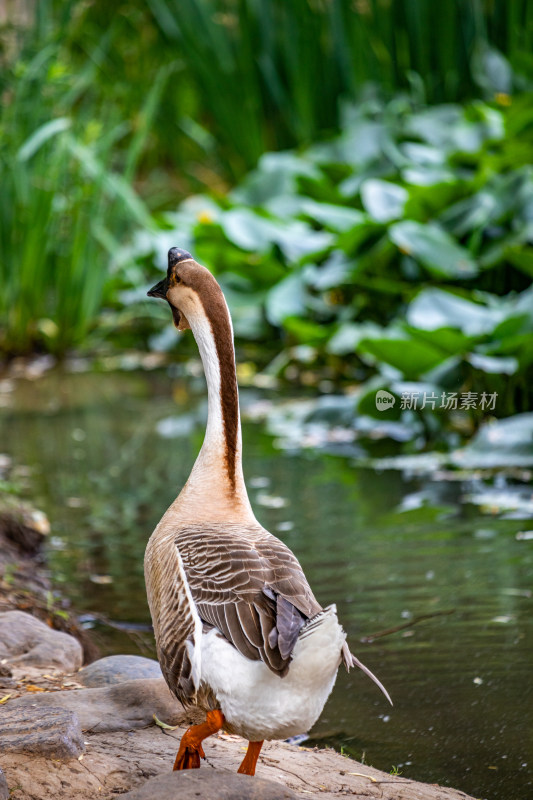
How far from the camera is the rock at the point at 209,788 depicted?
167 centimetres

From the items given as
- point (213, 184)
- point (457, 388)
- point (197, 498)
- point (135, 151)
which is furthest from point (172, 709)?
point (213, 184)

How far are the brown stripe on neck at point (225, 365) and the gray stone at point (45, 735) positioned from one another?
596 millimetres

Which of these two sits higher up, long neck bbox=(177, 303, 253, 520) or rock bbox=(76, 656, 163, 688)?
long neck bbox=(177, 303, 253, 520)

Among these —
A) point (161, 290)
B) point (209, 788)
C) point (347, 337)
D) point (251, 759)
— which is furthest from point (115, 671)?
point (347, 337)

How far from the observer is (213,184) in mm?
10328

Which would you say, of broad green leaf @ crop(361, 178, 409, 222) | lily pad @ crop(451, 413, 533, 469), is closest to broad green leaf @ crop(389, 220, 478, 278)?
broad green leaf @ crop(361, 178, 409, 222)

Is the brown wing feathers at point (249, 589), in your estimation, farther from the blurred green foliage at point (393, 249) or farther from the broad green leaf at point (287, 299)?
the broad green leaf at point (287, 299)

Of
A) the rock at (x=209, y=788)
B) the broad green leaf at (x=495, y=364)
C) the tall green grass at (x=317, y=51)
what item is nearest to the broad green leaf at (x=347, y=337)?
the broad green leaf at (x=495, y=364)

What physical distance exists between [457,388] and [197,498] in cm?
254

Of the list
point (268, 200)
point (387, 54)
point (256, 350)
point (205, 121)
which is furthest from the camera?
point (205, 121)

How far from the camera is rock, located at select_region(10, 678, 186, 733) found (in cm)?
209

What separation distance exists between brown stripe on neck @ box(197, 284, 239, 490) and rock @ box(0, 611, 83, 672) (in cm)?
75

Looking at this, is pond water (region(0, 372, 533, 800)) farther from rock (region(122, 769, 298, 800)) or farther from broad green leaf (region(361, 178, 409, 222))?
broad green leaf (region(361, 178, 409, 222))

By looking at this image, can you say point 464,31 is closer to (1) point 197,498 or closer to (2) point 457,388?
(2) point 457,388
